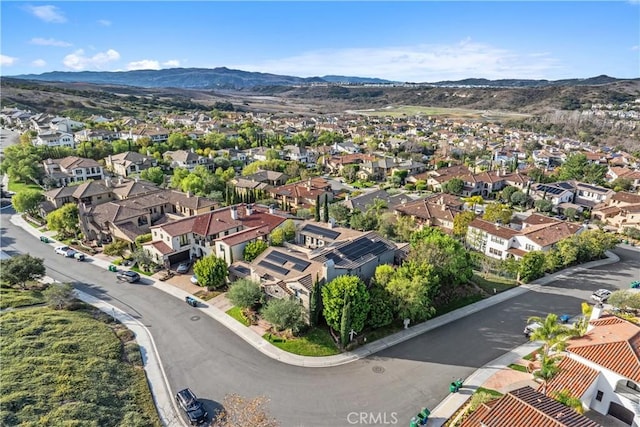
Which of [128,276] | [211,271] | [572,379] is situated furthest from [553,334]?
[128,276]

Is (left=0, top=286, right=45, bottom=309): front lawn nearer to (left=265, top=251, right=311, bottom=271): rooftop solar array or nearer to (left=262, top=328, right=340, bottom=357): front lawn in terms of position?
(left=265, top=251, right=311, bottom=271): rooftop solar array

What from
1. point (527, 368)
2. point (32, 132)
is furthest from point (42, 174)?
point (527, 368)

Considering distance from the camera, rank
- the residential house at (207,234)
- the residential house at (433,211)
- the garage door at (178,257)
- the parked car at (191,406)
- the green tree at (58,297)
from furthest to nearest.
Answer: the residential house at (433,211)
the garage door at (178,257)
the residential house at (207,234)
the green tree at (58,297)
the parked car at (191,406)

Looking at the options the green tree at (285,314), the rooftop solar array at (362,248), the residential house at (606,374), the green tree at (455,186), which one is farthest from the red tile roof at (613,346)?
the green tree at (455,186)

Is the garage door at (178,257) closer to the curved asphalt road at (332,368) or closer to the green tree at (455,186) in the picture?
the curved asphalt road at (332,368)

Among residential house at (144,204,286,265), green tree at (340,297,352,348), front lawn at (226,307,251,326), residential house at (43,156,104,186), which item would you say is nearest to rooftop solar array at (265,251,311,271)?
residential house at (144,204,286,265)

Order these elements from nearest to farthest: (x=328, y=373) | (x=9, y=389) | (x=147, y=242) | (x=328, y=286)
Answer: (x=9, y=389) < (x=328, y=373) < (x=328, y=286) < (x=147, y=242)

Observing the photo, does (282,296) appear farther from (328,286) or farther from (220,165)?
(220,165)
